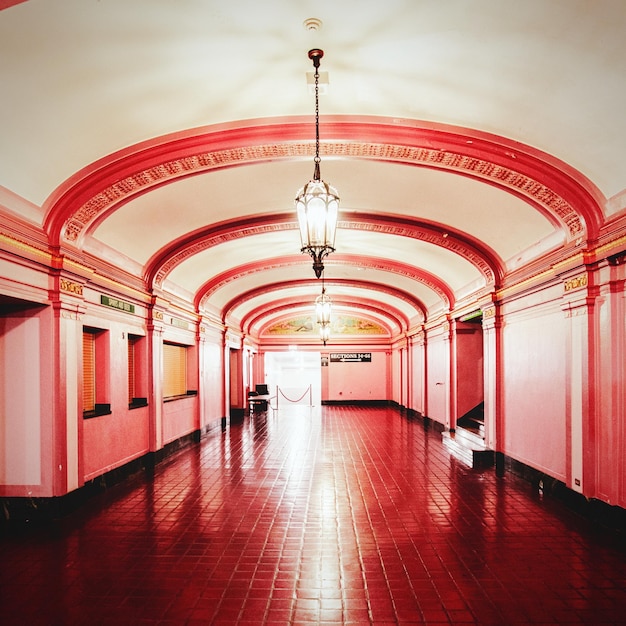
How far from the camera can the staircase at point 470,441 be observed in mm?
9719

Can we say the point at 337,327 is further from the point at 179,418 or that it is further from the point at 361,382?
the point at 179,418

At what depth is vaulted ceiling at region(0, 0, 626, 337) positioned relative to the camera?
3723 millimetres

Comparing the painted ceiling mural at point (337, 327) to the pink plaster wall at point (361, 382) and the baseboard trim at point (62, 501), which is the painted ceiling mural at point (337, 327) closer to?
the pink plaster wall at point (361, 382)

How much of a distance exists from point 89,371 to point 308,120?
17.3 feet

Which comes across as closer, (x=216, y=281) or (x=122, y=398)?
(x=122, y=398)

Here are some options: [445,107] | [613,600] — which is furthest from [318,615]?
[445,107]

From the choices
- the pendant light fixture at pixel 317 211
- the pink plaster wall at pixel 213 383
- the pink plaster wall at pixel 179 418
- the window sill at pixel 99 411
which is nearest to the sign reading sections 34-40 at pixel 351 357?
the pink plaster wall at pixel 213 383

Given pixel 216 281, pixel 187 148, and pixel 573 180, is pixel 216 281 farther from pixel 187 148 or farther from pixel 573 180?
pixel 573 180

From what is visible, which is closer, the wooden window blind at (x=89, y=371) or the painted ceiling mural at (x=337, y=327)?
the wooden window blind at (x=89, y=371)

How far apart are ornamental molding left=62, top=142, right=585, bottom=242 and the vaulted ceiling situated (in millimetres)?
28

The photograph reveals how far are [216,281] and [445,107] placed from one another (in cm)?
874

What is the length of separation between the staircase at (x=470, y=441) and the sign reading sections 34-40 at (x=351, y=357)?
11581 millimetres

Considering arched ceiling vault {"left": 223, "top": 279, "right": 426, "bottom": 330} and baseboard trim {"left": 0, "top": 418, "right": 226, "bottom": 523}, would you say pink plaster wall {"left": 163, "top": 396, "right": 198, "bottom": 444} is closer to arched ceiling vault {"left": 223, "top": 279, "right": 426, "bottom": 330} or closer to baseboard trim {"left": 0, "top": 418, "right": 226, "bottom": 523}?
baseboard trim {"left": 0, "top": 418, "right": 226, "bottom": 523}

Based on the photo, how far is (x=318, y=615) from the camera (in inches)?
149
